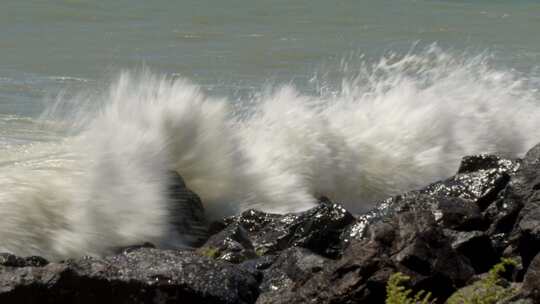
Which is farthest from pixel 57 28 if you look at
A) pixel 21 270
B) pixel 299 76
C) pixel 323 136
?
pixel 21 270

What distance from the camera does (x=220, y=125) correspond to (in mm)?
10828

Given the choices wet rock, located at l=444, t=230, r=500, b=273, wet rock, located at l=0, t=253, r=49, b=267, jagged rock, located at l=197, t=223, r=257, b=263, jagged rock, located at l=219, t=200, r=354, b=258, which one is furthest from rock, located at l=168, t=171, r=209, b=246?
wet rock, located at l=444, t=230, r=500, b=273

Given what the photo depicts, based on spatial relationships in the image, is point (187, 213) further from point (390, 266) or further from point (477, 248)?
point (390, 266)

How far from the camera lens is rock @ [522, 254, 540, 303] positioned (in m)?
5.53

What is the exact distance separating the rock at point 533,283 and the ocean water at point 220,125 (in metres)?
3.55

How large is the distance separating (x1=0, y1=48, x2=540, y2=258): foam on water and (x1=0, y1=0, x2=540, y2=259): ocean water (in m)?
0.02

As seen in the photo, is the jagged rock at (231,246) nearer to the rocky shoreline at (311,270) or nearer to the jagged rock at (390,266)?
the rocky shoreline at (311,270)

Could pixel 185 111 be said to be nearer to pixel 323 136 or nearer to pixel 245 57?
pixel 323 136

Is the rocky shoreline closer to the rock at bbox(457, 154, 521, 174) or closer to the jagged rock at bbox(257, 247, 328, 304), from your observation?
the jagged rock at bbox(257, 247, 328, 304)

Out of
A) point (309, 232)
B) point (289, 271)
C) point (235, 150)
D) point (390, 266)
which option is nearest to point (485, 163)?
point (309, 232)

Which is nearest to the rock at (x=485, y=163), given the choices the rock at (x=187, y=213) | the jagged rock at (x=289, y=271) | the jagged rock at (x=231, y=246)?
the rock at (x=187, y=213)

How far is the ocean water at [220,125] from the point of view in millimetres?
8938

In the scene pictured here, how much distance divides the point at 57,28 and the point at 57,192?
14.0m

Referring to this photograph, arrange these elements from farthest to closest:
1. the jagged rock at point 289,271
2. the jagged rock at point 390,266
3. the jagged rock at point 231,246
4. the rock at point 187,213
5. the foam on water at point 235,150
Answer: the rock at point 187,213, the foam on water at point 235,150, the jagged rock at point 231,246, the jagged rock at point 289,271, the jagged rock at point 390,266
